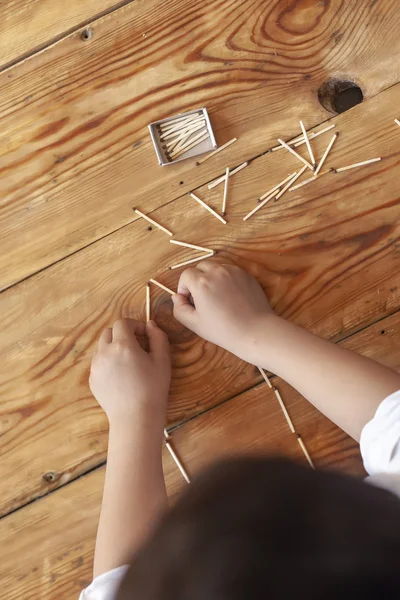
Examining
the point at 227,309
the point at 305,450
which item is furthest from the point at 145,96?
the point at 305,450

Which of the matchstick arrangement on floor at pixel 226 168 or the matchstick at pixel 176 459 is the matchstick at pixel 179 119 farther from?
the matchstick at pixel 176 459

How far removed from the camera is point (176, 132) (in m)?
0.98

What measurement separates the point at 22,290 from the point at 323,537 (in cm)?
70

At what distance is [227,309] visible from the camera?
3.01ft

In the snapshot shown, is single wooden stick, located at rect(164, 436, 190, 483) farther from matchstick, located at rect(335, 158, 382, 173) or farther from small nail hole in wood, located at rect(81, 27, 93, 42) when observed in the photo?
small nail hole in wood, located at rect(81, 27, 93, 42)

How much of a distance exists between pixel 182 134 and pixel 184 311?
0.98 feet

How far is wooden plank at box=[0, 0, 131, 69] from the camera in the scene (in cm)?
104

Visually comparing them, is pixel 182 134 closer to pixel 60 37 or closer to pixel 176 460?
pixel 60 37

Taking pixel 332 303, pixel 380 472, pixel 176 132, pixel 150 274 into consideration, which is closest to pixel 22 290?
pixel 150 274

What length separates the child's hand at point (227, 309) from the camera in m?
0.91

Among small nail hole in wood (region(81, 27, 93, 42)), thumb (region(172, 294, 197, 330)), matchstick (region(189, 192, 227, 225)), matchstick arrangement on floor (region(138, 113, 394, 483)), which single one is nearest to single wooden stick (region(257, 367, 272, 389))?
matchstick arrangement on floor (region(138, 113, 394, 483))

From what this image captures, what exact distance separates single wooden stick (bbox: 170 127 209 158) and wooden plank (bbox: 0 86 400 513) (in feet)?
0.27

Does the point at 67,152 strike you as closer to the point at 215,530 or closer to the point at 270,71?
the point at 270,71

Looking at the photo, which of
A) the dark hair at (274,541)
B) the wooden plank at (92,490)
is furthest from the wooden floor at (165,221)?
the dark hair at (274,541)
